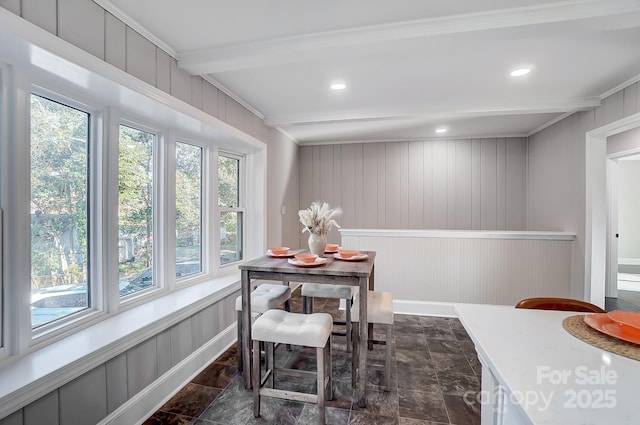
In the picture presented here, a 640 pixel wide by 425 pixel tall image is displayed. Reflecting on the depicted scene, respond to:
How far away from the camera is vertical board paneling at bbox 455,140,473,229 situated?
454 centimetres

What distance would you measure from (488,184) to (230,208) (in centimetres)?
383

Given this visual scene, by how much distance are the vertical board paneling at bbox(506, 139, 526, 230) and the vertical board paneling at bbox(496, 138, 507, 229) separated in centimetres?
5

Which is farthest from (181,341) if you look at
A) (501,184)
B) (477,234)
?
(501,184)

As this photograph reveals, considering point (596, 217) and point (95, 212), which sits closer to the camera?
point (95, 212)

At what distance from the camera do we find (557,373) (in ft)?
2.58

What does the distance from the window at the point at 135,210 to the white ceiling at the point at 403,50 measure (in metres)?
0.71

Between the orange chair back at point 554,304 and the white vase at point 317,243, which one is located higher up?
the white vase at point 317,243

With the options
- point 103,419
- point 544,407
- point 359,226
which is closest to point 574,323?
point 544,407

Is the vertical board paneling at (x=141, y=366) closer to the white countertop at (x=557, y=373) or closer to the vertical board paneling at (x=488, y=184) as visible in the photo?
the white countertop at (x=557, y=373)

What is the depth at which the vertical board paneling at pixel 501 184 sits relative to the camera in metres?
4.43

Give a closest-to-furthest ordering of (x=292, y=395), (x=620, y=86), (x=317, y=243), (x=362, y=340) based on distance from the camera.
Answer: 1. (x=292, y=395)
2. (x=362, y=340)
3. (x=317, y=243)
4. (x=620, y=86)

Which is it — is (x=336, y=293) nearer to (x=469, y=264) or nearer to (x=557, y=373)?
(x=557, y=373)

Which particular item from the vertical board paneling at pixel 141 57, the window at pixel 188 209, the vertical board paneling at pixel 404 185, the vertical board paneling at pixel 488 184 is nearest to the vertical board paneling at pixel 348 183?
the vertical board paneling at pixel 404 185

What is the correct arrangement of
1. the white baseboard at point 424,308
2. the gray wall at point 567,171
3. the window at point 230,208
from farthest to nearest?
the white baseboard at point 424,308 < the window at point 230,208 < the gray wall at point 567,171
